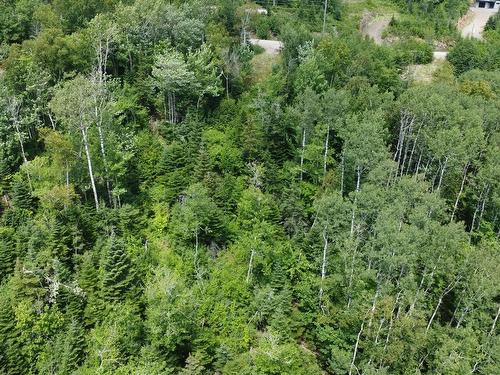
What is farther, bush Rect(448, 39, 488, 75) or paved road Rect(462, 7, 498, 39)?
paved road Rect(462, 7, 498, 39)

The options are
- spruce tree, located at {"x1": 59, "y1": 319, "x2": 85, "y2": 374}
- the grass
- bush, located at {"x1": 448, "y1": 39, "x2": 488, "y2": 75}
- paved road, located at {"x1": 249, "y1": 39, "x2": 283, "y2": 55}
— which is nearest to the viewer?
spruce tree, located at {"x1": 59, "y1": 319, "x2": 85, "y2": 374}

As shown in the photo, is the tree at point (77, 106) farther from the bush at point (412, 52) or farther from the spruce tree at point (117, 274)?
the bush at point (412, 52)

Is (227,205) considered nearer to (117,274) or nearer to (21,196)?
(117,274)

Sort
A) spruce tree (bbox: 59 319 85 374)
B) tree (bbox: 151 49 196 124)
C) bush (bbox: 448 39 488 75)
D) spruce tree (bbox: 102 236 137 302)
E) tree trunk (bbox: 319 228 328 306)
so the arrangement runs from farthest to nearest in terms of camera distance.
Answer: bush (bbox: 448 39 488 75) → tree (bbox: 151 49 196 124) → tree trunk (bbox: 319 228 328 306) → spruce tree (bbox: 102 236 137 302) → spruce tree (bbox: 59 319 85 374)

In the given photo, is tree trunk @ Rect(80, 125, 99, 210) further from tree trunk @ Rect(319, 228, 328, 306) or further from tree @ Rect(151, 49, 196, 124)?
tree trunk @ Rect(319, 228, 328, 306)

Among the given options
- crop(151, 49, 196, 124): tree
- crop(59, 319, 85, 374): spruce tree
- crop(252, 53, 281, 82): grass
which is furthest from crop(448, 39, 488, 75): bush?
crop(59, 319, 85, 374): spruce tree

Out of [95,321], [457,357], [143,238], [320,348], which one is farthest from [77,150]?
[457,357]

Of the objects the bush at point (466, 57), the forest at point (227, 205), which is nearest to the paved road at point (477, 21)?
the bush at point (466, 57)

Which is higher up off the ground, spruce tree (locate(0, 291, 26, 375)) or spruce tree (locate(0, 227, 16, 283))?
spruce tree (locate(0, 227, 16, 283))
